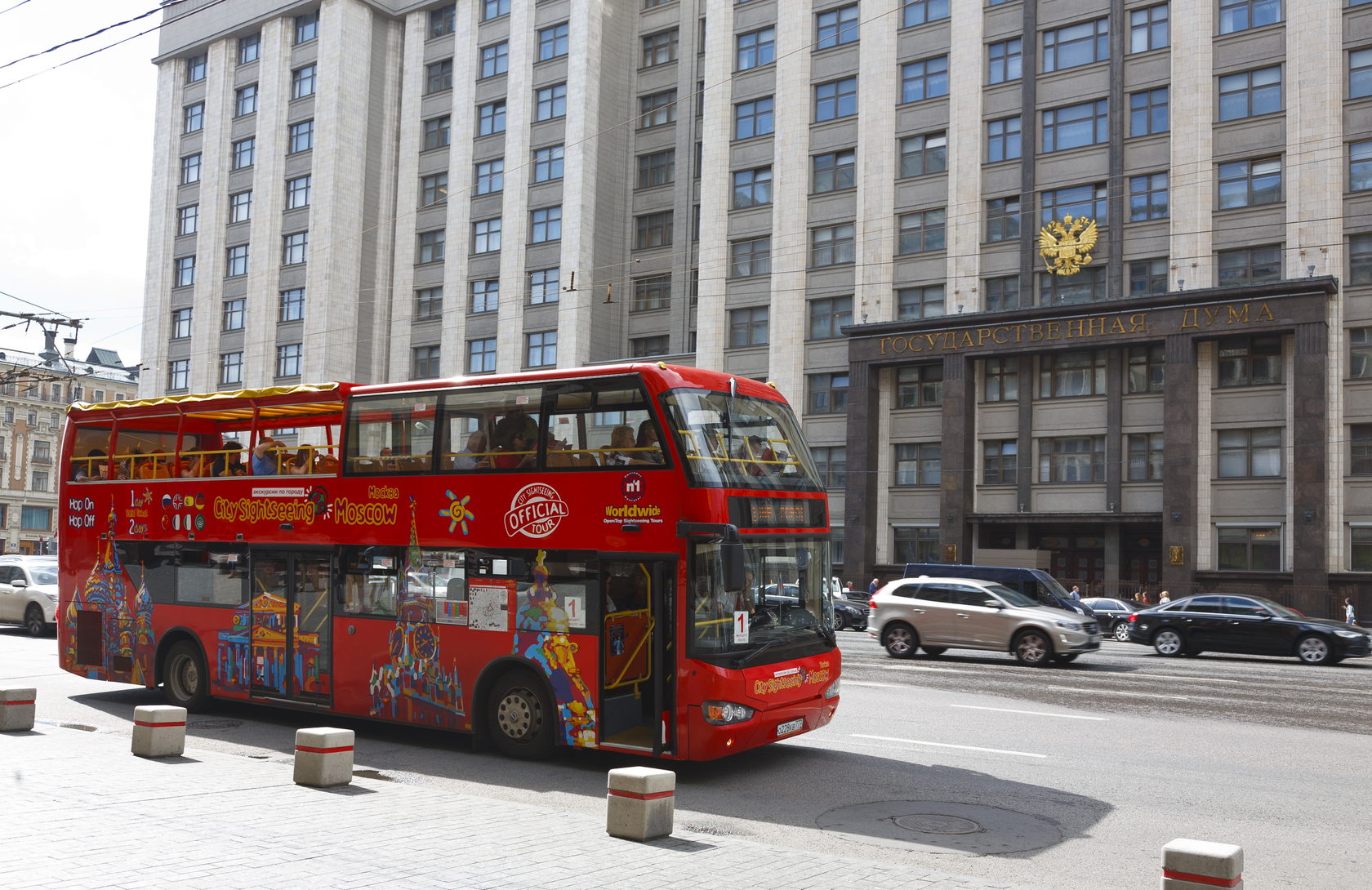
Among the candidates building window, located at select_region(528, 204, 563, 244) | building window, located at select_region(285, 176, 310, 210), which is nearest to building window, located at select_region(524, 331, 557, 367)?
building window, located at select_region(528, 204, 563, 244)

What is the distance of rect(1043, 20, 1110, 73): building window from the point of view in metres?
41.7

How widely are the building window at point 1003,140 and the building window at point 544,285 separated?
65.7 feet

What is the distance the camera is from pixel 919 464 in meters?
44.6

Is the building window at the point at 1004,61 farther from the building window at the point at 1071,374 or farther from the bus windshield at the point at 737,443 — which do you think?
the bus windshield at the point at 737,443

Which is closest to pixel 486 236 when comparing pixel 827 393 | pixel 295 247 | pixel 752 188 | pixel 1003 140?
pixel 295 247

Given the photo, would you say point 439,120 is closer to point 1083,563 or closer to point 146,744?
point 1083,563

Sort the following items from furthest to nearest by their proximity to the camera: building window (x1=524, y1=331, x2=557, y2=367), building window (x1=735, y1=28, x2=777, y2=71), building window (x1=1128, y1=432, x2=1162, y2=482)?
building window (x1=524, y1=331, x2=557, y2=367), building window (x1=735, y1=28, x2=777, y2=71), building window (x1=1128, y1=432, x2=1162, y2=482)

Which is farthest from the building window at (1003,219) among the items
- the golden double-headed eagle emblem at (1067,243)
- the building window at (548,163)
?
the building window at (548,163)

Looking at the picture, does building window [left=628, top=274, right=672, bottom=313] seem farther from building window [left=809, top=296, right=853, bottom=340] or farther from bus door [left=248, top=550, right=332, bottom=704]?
bus door [left=248, top=550, right=332, bottom=704]

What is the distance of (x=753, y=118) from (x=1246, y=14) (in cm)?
1892

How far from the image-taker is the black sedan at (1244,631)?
24797 mm

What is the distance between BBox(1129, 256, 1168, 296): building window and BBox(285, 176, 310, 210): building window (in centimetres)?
4188

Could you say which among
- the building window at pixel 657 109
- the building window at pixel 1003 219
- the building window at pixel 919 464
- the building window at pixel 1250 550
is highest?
the building window at pixel 657 109

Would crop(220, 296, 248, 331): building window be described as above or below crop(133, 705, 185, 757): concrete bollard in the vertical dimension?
above
